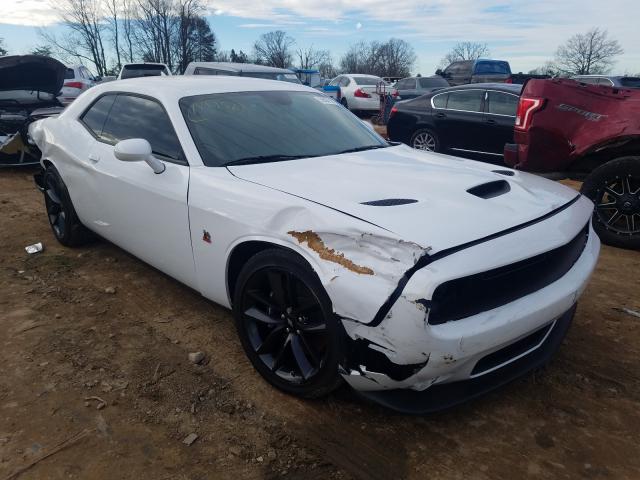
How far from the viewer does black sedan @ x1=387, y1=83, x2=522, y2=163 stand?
8094 millimetres

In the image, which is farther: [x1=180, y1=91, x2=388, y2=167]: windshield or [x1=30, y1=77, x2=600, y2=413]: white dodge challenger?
[x1=180, y1=91, x2=388, y2=167]: windshield

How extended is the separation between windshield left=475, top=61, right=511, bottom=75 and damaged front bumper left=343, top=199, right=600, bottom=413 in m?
20.8

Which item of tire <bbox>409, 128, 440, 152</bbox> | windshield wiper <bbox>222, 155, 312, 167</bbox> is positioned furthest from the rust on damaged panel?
tire <bbox>409, 128, 440, 152</bbox>

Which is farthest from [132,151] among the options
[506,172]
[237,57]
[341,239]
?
[237,57]

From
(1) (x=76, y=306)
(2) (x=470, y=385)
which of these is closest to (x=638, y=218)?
(2) (x=470, y=385)

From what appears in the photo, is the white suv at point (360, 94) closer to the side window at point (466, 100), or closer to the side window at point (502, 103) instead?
the side window at point (466, 100)

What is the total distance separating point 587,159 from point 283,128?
3373 millimetres

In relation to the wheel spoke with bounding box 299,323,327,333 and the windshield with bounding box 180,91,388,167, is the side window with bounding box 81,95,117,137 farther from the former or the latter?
the wheel spoke with bounding box 299,323,327,333

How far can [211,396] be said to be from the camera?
2.54 metres

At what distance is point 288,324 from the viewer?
2.39 metres

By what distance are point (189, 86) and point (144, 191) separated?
0.80 meters

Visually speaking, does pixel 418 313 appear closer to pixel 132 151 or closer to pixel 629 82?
pixel 132 151

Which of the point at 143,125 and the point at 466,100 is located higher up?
the point at 143,125

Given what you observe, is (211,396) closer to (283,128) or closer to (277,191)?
(277,191)
